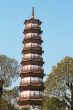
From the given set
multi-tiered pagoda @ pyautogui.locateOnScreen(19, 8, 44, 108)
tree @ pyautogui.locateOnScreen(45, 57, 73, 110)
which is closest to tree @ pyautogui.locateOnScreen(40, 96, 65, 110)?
tree @ pyautogui.locateOnScreen(45, 57, 73, 110)

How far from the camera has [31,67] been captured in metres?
78.9

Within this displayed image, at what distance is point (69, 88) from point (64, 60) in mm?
3452

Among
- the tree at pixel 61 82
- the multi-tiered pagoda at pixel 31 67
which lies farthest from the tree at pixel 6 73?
the multi-tiered pagoda at pixel 31 67

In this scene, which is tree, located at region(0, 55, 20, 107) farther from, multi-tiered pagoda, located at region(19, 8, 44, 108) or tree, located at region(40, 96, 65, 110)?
multi-tiered pagoda, located at region(19, 8, 44, 108)

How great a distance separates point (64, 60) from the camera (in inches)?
1882

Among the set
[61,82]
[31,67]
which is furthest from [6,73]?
[31,67]

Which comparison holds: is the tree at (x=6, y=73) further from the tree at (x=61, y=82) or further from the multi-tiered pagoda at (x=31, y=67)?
the multi-tiered pagoda at (x=31, y=67)

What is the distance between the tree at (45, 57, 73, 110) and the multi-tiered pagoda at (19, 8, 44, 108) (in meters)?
28.3

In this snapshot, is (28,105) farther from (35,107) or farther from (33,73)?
(33,73)

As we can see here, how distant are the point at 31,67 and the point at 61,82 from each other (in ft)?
108

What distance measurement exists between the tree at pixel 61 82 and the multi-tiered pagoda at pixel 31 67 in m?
28.3

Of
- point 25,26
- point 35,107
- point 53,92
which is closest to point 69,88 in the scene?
point 53,92

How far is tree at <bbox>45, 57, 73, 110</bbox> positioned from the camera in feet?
151

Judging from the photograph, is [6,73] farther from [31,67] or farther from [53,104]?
[31,67]
